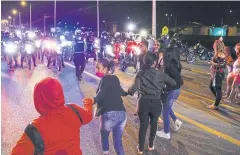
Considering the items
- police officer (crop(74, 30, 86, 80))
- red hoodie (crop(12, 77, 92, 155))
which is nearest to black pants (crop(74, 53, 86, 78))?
police officer (crop(74, 30, 86, 80))

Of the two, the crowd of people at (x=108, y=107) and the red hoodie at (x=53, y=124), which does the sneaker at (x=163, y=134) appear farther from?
the red hoodie at (x=53, y=124)

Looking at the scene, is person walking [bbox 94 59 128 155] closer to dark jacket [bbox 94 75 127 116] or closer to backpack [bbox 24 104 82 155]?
dark jacket [bbox 94 75 127 116]

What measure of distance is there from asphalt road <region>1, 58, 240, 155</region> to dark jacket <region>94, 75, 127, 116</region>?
137 cm

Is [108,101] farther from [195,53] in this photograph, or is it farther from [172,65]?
[195,53]

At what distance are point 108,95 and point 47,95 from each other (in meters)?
2.10

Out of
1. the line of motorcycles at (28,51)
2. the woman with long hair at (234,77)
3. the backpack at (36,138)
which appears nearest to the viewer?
the backpack at (36,138)

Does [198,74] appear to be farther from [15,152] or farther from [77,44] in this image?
[15,152]

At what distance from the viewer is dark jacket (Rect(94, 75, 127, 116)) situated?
15.4 ft

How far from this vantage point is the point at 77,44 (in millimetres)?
13500

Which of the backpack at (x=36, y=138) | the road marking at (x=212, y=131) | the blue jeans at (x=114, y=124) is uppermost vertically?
the backpack at (x=36, y=138)

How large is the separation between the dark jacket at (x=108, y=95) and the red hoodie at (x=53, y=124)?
5.81ft

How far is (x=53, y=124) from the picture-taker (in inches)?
109

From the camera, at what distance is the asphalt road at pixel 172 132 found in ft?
20.1

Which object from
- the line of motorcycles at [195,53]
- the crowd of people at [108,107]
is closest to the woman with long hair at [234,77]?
the crowd of people at [108,107]
